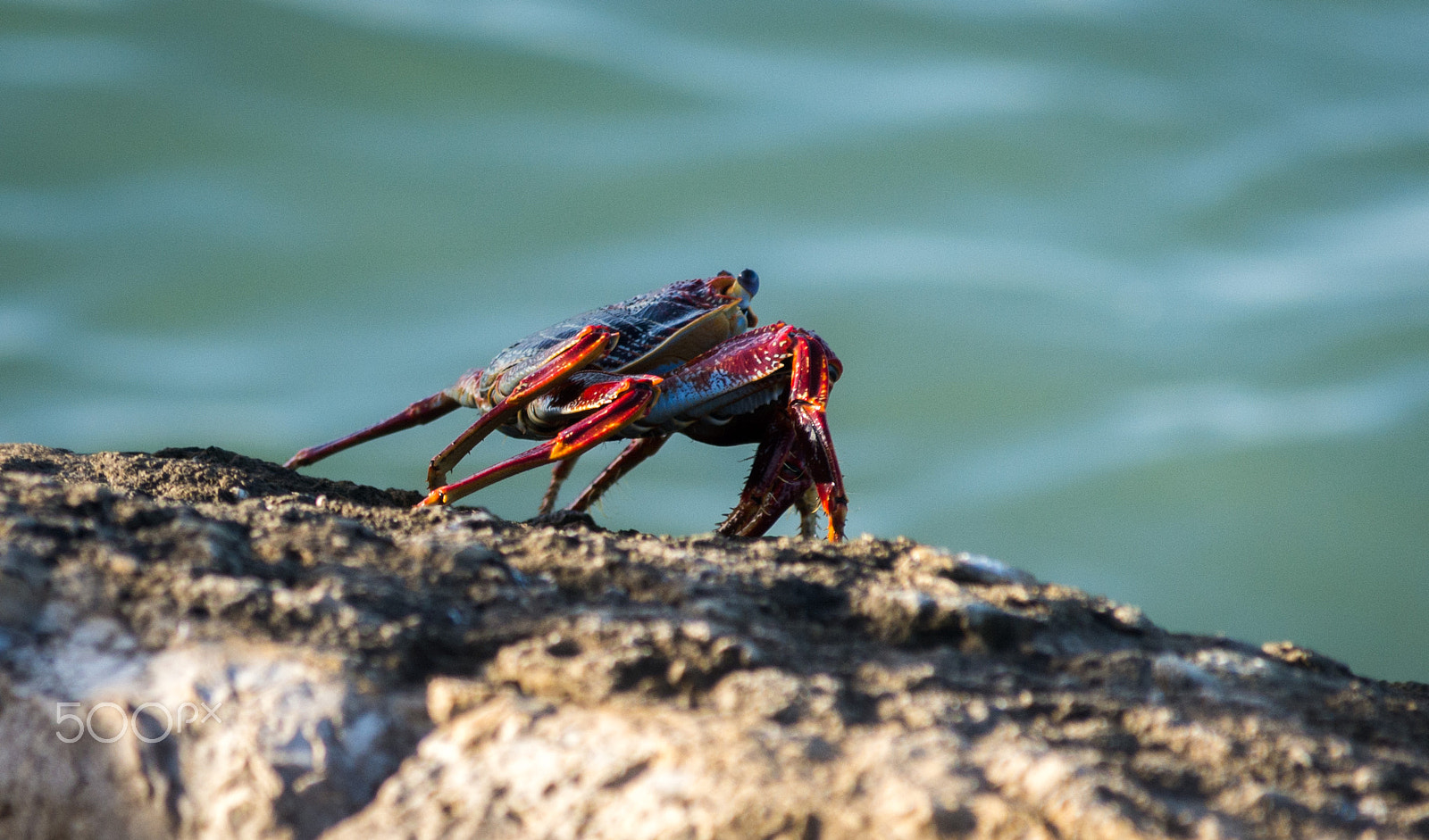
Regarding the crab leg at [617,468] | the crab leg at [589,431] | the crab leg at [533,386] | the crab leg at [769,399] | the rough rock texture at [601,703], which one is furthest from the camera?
the crab leg at [617,468]

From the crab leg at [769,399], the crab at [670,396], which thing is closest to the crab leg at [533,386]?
the crab at [670,396]

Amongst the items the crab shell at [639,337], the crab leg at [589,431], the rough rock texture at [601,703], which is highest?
the crab shell at [639,337]

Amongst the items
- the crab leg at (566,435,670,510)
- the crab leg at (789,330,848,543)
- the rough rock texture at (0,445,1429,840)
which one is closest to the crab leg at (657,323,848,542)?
the crab leg at (789,330,848,543)

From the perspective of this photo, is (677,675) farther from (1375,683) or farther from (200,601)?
(1375,683)

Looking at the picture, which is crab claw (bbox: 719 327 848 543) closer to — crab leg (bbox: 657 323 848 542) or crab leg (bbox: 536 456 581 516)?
crab leg (bbox: 657 323 848 542)

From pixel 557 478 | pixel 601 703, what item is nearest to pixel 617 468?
pixel 557 478

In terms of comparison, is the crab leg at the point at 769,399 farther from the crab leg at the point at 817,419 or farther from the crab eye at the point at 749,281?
the crab eye at the point at 749,281
